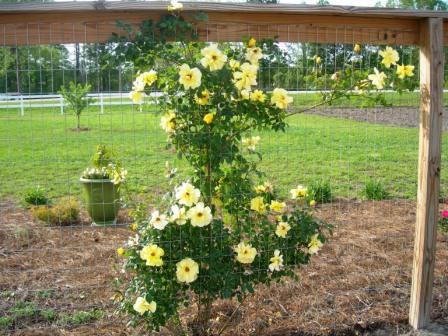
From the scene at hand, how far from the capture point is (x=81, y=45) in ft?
9.61

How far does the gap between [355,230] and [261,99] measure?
108 inches

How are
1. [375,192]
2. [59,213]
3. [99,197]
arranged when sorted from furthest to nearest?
[375,192] < [99,197] < [59,213]

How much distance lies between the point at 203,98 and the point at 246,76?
240 millimetres

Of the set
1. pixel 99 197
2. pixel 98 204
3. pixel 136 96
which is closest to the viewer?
pixel 136 96

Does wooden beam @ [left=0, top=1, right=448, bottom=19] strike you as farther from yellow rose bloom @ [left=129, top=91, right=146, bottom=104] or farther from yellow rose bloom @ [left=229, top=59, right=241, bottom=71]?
yellow rose bloom @ [left=129, top=91, right=146, bottom=104]

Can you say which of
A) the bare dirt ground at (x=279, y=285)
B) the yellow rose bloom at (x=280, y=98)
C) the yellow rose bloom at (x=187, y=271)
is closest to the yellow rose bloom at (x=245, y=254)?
the yellow rose bloom at (x=187, y=271)

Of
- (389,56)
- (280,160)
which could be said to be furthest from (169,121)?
(280,160)

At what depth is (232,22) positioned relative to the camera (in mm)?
2783

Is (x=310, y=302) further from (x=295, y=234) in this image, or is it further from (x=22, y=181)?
(x=22, y=181)

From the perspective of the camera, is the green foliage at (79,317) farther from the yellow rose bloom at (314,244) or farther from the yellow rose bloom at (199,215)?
the yellow rose bloom at (314,244)

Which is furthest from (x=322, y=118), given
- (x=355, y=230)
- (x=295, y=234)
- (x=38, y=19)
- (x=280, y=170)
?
(x=38, y=19)

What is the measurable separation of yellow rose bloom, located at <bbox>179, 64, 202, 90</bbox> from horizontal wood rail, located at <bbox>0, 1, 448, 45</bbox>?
1.32 ft

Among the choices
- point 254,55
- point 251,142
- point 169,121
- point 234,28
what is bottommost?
point 251,142

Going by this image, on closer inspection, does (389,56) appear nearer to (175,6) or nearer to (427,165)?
(427,165)
